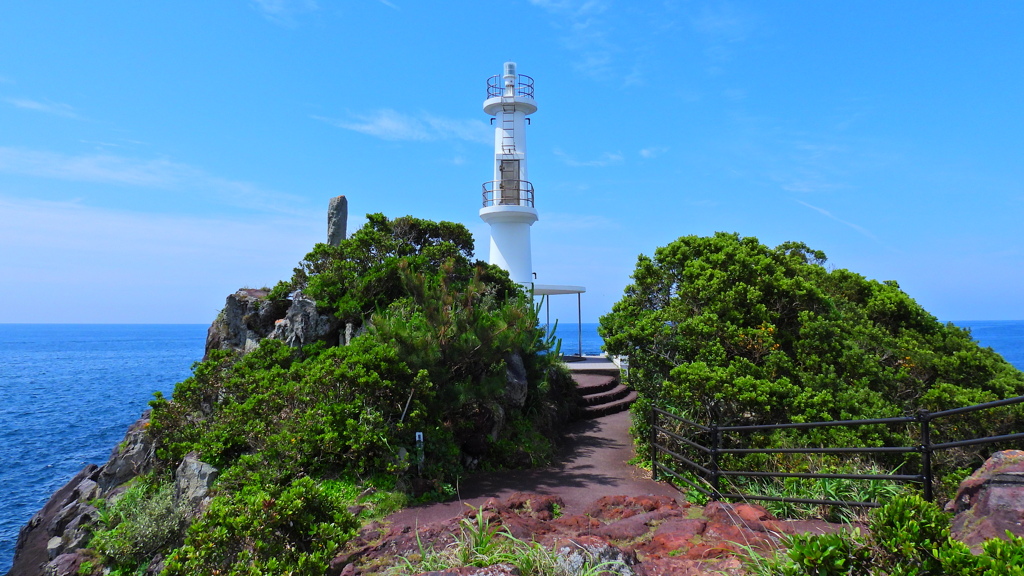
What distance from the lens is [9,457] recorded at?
769 inches

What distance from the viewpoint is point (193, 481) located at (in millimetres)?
7789

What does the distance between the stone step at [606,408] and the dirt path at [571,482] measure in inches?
98.1

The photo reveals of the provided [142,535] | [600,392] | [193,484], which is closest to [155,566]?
[142,535]

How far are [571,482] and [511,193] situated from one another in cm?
1241

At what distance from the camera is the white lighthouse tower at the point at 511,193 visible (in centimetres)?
1911

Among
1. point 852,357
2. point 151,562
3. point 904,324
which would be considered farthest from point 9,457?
point 904,324

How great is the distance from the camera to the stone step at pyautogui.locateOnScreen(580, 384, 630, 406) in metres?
14.2

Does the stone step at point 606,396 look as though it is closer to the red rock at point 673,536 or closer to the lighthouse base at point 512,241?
the lighthouse base at point 512,241

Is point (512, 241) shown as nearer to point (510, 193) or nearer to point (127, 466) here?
point (510, 193)

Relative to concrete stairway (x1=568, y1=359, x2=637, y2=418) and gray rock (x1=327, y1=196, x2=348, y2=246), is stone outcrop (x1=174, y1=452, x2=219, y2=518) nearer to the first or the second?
concrete stairway (x1=568, y1=359, x2=637, y2=418)

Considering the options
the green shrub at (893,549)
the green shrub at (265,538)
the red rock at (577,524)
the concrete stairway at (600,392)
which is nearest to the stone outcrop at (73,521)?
the green shrub at (265,538)

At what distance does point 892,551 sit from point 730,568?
1.06 meters

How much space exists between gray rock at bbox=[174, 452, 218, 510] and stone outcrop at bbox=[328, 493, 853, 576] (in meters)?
3.04

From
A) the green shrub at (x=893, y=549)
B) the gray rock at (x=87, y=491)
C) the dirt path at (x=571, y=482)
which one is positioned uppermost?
the green shrub at (x=893, y=549)
